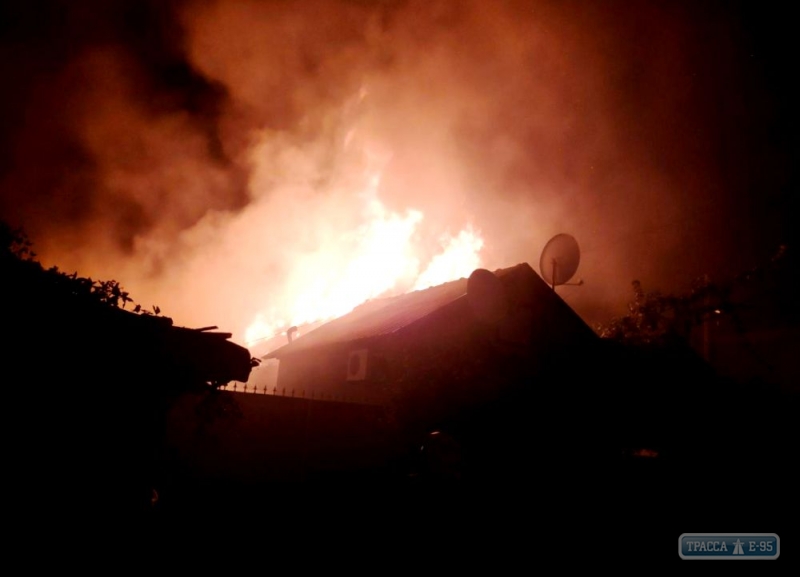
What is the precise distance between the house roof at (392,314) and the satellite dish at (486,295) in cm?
135

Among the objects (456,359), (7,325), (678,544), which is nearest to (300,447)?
(456,359)

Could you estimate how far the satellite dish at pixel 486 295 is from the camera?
1238cm

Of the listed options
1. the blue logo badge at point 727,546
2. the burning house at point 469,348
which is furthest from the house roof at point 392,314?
the blue logo badge at point 727,546

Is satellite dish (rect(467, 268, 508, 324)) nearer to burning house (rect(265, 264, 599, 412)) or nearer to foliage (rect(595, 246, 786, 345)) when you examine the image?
burning house (rect(265, 264, 599, 412))

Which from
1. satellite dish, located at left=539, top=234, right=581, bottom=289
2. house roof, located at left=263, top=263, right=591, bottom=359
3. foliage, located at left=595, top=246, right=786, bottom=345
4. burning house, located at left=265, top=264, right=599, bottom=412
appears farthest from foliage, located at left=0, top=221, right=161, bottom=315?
foliage, located at left=595, top=246, right=786, bottom=345

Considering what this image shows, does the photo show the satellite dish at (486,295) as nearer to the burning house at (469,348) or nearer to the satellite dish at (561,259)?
the burning house at (469,348)

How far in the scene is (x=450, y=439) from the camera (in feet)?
29.8

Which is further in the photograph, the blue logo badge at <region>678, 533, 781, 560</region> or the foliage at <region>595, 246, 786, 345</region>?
the foliage at <region>595, 246, 786, 345</region>

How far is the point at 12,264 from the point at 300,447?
707 cm

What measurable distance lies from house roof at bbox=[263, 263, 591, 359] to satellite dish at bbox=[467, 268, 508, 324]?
1355 millimetres

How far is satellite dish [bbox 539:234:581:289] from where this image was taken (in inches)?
602

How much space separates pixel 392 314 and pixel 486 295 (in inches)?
244

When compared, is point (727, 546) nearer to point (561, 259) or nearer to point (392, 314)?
point (561, 259)

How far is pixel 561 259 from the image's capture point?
50.6 ft
